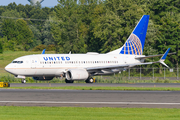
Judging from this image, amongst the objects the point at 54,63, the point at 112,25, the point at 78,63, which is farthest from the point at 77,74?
the point at 112,25

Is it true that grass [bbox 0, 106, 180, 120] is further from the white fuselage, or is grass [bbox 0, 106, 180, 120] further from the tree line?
the tree line

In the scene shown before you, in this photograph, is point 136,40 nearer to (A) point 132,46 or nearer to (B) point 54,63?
(A) point 132,46

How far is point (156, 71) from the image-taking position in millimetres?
68125

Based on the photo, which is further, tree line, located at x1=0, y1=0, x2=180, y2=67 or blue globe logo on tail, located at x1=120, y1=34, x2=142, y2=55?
tree line, located at x1=0, y1=0, x2=180, y2=67

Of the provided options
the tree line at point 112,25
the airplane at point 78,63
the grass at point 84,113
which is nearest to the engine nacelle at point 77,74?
the airplane at point 78,63

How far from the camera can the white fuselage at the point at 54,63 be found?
127 ft

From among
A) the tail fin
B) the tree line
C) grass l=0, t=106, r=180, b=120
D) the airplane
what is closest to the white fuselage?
the airplane

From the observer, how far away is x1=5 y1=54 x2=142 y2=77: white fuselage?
127ft

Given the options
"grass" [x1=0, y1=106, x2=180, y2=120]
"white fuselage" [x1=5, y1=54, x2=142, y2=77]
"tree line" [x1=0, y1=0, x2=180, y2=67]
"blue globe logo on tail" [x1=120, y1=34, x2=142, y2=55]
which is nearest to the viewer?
"grass" [x1=0, y1=106, x2=180, y2=120]

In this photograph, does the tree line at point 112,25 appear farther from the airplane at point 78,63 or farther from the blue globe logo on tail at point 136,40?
the airplane at point 78,63

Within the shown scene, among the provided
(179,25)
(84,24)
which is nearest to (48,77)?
(179,25)

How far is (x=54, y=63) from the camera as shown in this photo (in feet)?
132

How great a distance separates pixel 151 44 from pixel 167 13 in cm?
1024

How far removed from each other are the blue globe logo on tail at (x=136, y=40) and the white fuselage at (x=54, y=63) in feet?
8.09
